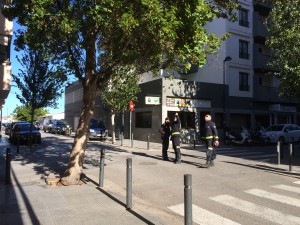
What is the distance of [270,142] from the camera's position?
80.3ft

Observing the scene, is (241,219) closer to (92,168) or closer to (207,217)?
(207,217)

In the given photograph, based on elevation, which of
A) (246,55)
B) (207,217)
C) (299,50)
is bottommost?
(207,217)

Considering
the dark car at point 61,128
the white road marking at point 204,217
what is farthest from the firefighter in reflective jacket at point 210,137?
the dark car at point 61,128

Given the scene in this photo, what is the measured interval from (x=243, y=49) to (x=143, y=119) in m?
10.9

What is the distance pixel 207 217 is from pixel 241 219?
2.00ft

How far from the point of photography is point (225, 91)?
1120 inches

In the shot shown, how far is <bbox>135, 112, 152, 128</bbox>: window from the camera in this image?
90.1 ft

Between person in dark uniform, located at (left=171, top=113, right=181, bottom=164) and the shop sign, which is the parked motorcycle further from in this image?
person in dark uniform, located at (left=171, top=113, right=181, bottom=164)

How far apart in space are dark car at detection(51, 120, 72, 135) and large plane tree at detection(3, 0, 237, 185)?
30.0 metres

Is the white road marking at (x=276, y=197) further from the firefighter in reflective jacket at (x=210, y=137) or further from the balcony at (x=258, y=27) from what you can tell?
the balcony at (x=258, y=27)

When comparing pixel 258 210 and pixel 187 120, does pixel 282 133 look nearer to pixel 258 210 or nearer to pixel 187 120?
pixel 187 120

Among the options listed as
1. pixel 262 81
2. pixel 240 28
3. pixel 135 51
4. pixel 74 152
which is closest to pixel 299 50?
pixel 135 51

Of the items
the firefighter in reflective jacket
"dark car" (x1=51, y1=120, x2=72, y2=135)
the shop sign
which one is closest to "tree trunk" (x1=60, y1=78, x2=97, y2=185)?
the firefighter in reflective jacket

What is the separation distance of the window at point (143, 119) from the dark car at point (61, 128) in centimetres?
1226
